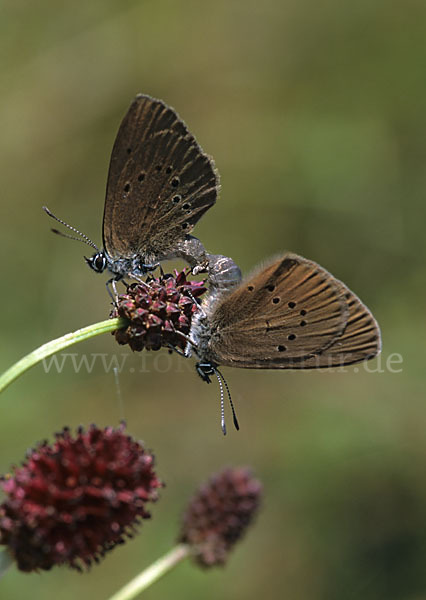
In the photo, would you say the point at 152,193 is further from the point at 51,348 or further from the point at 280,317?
the point at 51,348

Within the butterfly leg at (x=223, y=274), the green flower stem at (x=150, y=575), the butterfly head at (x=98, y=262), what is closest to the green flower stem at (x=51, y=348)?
the butterfly leg at (x=223, y=274)

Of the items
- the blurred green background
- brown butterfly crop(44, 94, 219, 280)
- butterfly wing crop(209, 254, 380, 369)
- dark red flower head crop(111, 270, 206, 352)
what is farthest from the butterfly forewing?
the blurred green background

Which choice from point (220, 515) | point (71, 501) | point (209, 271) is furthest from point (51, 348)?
point (220, 515)

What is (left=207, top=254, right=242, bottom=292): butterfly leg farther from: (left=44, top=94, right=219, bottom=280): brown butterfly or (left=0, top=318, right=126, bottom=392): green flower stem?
(left=0, top=318, right=126, bottom=392): green flower stem

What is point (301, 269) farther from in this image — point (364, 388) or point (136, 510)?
point (364, 388)

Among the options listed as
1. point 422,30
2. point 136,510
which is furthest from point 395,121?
point 136,510

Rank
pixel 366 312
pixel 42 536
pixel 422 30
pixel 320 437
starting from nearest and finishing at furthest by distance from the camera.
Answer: pixel 42 536 → pixel 366 312 → pixel 320 437 → pixel 422 30
